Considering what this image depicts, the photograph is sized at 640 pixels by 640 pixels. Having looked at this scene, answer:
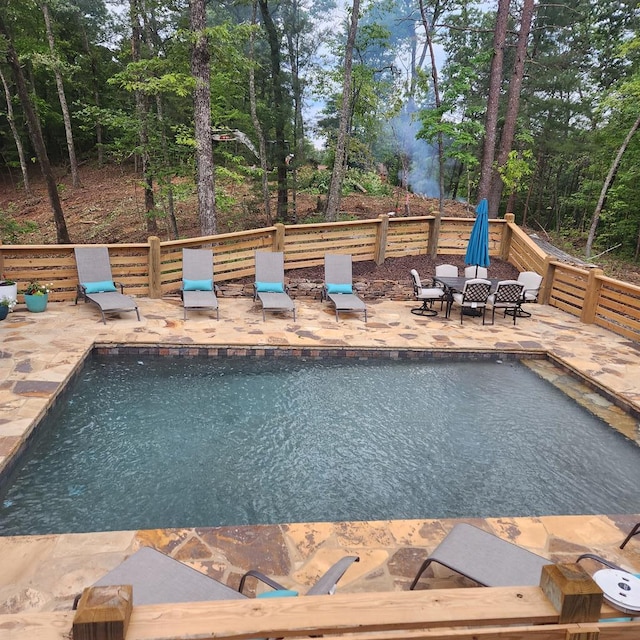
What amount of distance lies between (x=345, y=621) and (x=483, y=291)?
7112mm

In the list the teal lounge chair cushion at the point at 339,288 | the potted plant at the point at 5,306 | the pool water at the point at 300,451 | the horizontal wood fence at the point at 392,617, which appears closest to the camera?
the horizontal wood fence at the point at 392,617

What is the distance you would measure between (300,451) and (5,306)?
17.4 ft

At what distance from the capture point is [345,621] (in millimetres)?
1175

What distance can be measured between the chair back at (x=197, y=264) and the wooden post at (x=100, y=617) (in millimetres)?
7160

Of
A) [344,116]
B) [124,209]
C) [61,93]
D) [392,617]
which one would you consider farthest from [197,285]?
[61,93]

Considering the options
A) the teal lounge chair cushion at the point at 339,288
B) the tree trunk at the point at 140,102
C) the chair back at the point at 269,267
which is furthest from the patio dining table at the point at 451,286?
the tree trunk at the point at 140,102

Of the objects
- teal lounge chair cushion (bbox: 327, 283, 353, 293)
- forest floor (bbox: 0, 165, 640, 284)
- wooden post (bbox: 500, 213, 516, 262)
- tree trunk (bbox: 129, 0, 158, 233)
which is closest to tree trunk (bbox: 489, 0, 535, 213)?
wooden post (bbox: 500, 213, 516, 262)

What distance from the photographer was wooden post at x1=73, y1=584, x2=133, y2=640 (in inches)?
39.9

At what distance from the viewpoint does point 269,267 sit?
8.21m

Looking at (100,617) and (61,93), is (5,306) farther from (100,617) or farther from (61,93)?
(61,93)

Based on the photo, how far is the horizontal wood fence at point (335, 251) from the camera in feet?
24.6

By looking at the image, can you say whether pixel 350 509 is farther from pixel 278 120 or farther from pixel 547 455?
pixel 278 120

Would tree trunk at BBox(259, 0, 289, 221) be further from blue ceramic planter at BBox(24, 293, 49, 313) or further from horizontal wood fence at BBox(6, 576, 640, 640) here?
horizontal wood fence at BBox(6, 576, 640, 640)

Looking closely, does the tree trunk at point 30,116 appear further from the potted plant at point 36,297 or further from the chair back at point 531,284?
the chair back at point 531,284
